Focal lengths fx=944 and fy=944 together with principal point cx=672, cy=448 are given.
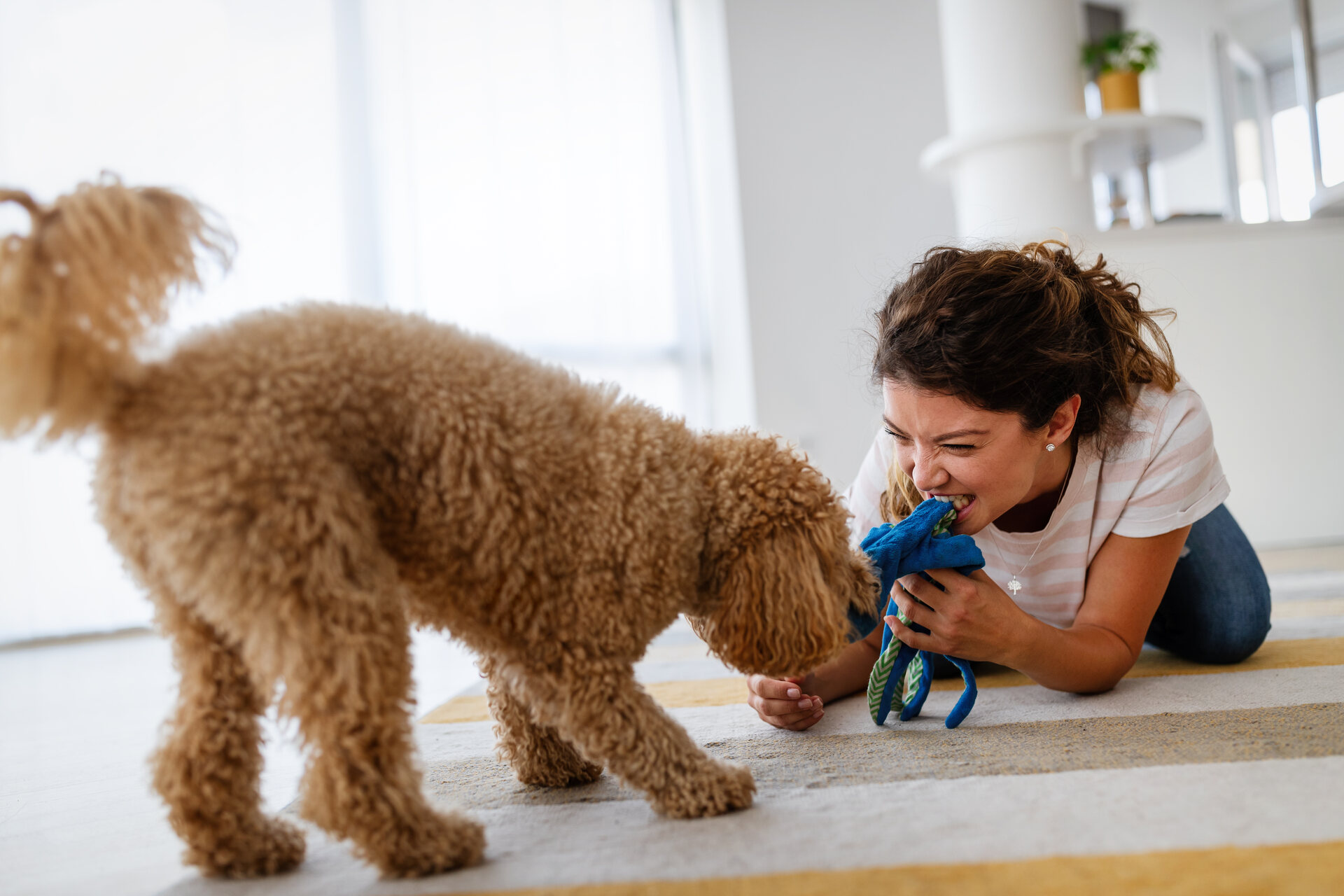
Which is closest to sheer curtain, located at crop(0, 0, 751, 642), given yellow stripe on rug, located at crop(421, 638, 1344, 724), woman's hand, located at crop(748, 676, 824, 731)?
yellow stripe on rug, located at crop(421, 638, 1344, 724)

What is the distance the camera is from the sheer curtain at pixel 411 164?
3037 mm

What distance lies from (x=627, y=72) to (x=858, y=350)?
277 cm

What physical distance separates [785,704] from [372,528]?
0.69 m

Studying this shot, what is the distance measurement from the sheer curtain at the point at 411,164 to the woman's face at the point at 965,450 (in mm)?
2212

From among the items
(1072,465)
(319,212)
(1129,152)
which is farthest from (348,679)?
(1129,152)

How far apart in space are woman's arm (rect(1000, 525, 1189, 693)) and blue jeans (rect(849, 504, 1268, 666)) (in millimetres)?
272

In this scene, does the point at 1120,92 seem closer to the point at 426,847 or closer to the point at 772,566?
the point at 772,566

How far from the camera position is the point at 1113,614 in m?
1.37

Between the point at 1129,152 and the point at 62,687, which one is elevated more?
the point at 1129,152

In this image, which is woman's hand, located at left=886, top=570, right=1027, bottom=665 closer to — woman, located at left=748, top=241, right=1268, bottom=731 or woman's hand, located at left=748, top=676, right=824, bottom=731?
woman, located at left=748, top=241, right=1268, bottom=731

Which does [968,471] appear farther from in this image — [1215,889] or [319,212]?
[319,212]

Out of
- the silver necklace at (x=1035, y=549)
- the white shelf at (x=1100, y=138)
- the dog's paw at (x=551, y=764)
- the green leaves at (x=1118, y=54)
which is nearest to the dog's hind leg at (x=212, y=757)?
the dog's paw at (x=551, y=764)

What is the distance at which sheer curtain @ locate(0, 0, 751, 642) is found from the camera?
3.04 metres

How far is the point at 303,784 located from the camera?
816mm
